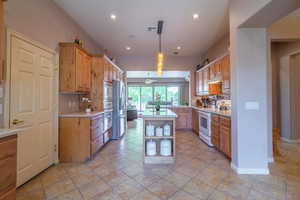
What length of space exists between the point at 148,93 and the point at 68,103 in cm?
843

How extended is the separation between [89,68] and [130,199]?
3117 millimetres

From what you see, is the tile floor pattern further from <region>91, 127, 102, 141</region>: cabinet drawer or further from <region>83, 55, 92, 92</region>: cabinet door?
<region>83, 55, 92, 92</region>: cabinet door

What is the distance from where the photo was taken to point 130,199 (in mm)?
1887

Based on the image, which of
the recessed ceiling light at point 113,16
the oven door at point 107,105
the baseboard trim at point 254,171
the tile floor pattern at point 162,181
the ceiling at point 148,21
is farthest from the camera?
the oven door at point 107,105

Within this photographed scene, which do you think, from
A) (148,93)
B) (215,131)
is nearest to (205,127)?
(215,131)

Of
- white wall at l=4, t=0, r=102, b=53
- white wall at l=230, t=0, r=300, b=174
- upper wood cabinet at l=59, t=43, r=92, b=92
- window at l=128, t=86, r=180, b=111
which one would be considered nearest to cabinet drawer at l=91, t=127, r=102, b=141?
upper wood cabinet at l=59, t=43, r=92, b=92

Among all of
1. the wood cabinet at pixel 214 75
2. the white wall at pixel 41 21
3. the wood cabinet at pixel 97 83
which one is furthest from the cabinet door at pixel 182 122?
the white wall at pixel 41 21

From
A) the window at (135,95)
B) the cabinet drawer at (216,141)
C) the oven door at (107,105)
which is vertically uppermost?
the window at (135,95)

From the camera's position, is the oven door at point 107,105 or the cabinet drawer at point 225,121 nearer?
the cabinet drawer at point 225,121

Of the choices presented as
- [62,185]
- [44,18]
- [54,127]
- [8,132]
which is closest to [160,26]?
[44,18]

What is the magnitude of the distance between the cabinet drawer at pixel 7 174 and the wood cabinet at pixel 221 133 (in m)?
3.30

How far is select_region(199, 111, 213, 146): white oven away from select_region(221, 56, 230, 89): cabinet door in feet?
2.93

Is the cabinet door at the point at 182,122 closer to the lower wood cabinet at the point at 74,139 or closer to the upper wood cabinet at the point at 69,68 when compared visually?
the lower wood cabinet at the point at 74,139

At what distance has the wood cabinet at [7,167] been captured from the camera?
136cm
